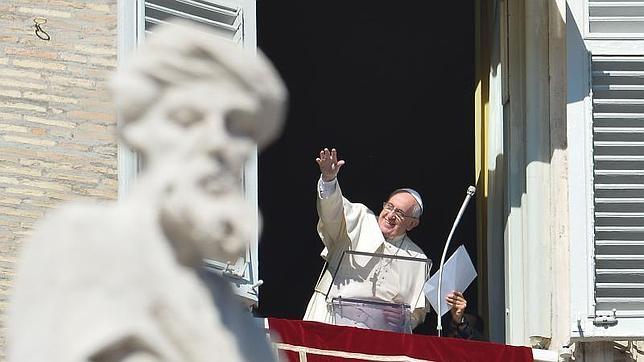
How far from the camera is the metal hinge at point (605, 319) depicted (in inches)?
368

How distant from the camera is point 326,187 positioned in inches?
372

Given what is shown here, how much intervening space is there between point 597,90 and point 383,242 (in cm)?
101

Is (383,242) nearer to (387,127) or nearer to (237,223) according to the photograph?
(387,127)

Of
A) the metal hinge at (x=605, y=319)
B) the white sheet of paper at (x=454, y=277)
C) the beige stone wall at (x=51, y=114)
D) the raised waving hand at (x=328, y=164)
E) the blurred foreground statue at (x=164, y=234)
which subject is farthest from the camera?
the white sheet of paper at (x=454, y=277)

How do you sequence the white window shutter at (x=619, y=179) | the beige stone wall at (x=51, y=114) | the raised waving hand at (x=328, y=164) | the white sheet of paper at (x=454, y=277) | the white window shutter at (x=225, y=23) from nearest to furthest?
the beige stone wall at (x=51, y=114)
the white window shutter at (x=225, y=23)
the raised waving hand at (x=328, y=164)
the white window shutter at (x=619, y=179)
the white sheet of paper at (x=454, y=277)

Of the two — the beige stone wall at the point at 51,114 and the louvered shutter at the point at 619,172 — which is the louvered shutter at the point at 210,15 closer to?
the beige stone wall at the point at 51,114

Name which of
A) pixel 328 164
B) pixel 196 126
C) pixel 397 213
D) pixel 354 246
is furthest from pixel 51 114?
pixel 196 126

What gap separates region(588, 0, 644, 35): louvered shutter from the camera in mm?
9562

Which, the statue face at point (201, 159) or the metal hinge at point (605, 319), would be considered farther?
the metal hinge at point (605, 319)

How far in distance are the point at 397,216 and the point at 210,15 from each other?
1426mm

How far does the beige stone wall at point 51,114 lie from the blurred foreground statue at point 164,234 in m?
5.26

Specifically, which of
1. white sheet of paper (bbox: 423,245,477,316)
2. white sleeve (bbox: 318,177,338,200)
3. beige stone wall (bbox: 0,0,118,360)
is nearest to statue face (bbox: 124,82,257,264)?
beige stone wall (bbox: 0,0,118,360)

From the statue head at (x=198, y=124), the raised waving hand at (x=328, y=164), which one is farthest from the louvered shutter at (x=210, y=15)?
the statue head at (x=198, y=124)

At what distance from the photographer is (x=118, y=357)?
3045 mm
